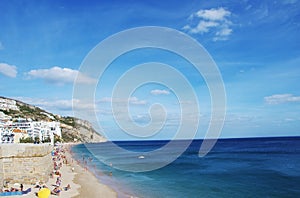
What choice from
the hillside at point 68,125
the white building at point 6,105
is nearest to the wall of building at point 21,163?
the white building at point 6,105

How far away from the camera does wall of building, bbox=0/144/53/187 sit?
20.8 meters

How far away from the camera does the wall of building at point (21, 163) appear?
68.1 ft

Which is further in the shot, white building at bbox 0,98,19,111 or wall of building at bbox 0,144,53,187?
white building at bbox 0,98,19,111

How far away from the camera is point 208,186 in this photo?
90.0ft

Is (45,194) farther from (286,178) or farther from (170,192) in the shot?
(286,178)

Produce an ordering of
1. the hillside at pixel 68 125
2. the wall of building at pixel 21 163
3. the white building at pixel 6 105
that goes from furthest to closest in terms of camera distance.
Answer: the hillside at pixel 68 125
the white building at pixel 6 105
the wall of building at pixel 21 163

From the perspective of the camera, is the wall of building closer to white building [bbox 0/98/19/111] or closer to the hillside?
white building [bbox 0/98/19/111]

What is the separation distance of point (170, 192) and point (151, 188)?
247cm

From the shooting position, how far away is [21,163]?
21.5m

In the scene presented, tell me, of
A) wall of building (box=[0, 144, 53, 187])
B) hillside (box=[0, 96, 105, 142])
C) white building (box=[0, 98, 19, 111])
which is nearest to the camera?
wall of building (box=[0, 144, 53, 187])

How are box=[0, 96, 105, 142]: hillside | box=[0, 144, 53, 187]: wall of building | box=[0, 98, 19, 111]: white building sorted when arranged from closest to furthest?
1. box=[0, 144, 53, 187]: wall of building
2. box=[0, 98, 19, 111]: white building
3. box=[0, 96, 105, 142]: hillside

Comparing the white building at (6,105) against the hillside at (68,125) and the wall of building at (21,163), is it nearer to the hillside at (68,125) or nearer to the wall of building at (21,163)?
the hillside at (68,125)

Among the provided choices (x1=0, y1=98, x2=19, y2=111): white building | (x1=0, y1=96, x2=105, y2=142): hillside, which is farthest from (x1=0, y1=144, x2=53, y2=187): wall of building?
(x1=0, y1=96, x2=105, y2=142): hillside

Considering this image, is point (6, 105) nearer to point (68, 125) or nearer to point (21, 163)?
point (68, 125)
